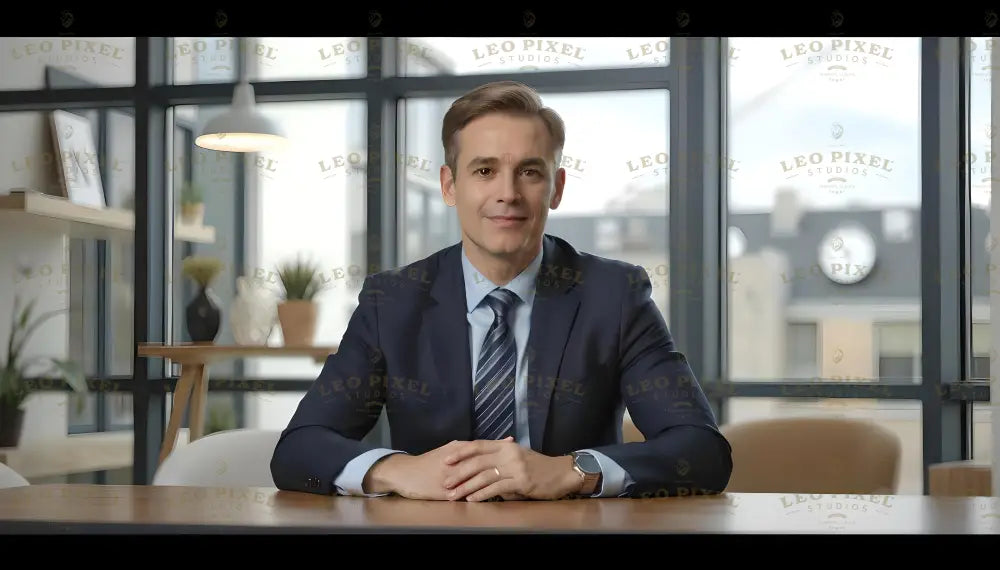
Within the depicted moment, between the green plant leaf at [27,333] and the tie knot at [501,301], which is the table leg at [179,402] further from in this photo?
the tie knot at [501,301]

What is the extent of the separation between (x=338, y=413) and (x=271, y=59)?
0.88m

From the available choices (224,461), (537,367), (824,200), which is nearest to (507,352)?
(537,367)

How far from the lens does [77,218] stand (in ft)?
6.82

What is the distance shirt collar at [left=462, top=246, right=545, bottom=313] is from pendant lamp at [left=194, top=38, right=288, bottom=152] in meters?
0.71

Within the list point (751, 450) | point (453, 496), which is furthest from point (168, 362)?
point (751, 450)

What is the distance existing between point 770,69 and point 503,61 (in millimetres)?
699

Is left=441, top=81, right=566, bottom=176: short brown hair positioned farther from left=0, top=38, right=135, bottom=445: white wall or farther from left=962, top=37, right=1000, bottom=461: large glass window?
left=962, top=37, right=1000, bottom=461: large glass window

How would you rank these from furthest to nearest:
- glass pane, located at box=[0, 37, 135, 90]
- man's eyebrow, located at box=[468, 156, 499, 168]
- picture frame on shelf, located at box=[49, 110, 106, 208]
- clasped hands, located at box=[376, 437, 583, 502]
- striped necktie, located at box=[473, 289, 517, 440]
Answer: picture frame on shelf, located at box=[49, 110, 106, 208] < glass pane, located at box=[0, 37, 135, 90] < man's eyebrow, located at box=[468, 156, 499, 168] < striped necktie, located at box=[473, 289, 517, 440] < clasped hands, located at box=[376, 437, 583, 502]

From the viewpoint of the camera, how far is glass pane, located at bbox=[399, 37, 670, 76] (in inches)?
86.5

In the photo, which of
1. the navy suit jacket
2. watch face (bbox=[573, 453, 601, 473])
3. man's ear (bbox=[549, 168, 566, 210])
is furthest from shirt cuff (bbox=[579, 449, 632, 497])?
man's ear (bbox=[549, 168, 566, 210])

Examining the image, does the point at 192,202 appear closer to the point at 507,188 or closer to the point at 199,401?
the point at 199,401

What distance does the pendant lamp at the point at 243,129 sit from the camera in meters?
2.17

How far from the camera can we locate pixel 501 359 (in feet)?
5.46

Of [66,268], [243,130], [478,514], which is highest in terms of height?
[243,130]
